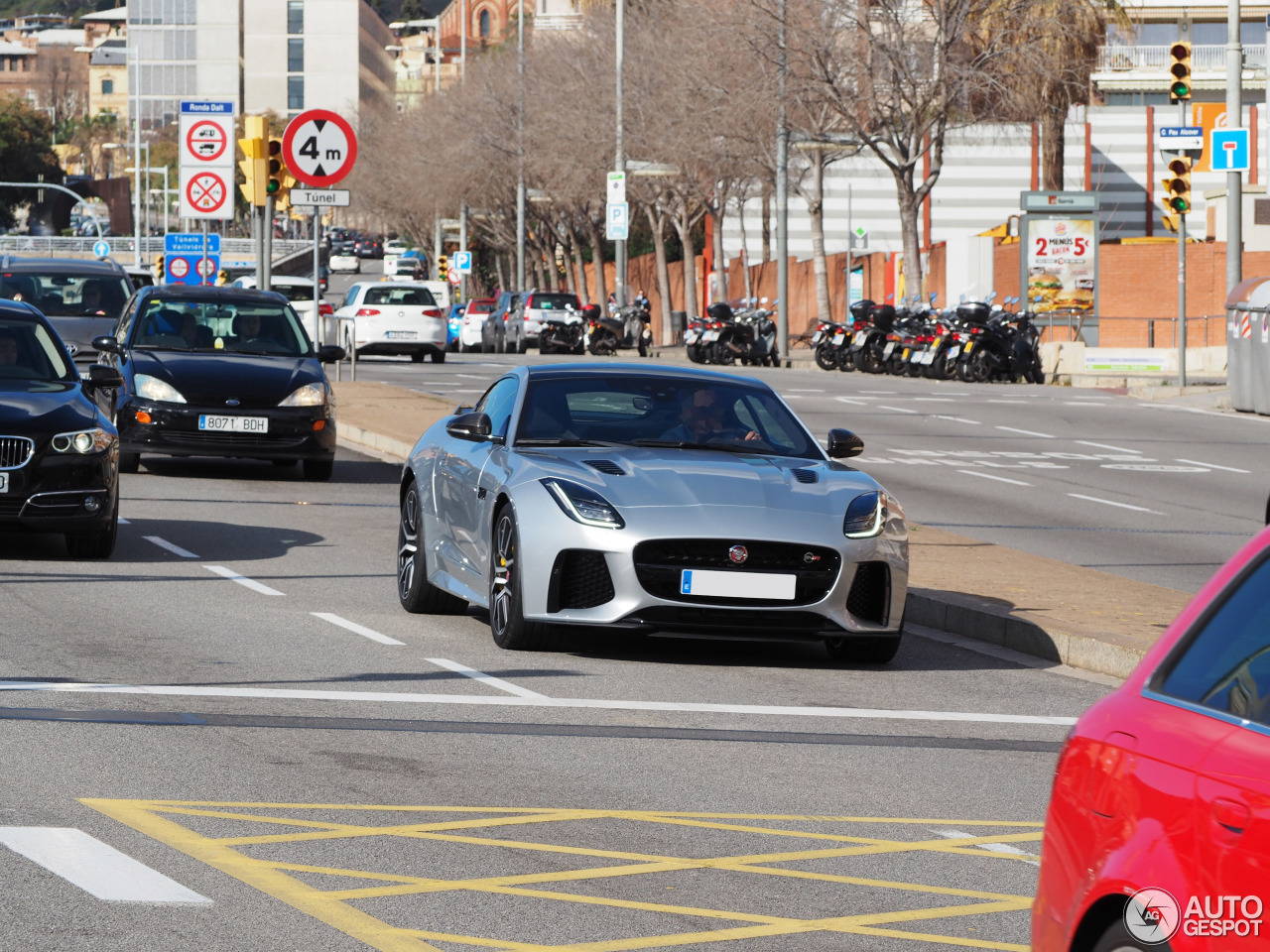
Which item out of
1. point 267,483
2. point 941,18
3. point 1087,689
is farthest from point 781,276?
point 1087,689

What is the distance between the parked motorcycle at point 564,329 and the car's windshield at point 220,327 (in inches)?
1382

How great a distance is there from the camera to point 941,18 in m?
49.4

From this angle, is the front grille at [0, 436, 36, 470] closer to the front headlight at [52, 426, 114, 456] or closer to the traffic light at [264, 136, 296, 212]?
the front headlight at [52, 426, 114, 456]

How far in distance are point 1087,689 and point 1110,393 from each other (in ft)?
92.5

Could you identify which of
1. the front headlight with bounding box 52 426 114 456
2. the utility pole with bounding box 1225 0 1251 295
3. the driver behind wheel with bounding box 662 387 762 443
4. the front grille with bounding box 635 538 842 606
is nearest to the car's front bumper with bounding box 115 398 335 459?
the front headlight with bounding box 52 426 114 456

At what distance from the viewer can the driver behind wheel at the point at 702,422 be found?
38.1ft

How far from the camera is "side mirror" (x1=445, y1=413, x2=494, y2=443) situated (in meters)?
11.6

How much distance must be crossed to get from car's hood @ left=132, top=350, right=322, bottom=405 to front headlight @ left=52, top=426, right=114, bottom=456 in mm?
5562

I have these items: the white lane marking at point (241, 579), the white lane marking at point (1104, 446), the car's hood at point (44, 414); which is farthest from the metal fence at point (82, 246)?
the white lane marking at point (241, 579)

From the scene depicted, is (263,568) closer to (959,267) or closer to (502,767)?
(502,767)

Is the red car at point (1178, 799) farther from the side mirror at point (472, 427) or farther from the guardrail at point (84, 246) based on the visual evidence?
the guardrail at point (84, 246)

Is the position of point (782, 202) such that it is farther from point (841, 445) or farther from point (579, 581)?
point (579, 581)

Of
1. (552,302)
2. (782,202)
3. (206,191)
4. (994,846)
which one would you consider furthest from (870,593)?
(552,302)

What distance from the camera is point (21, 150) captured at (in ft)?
465
